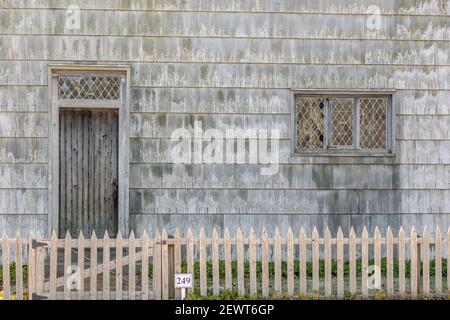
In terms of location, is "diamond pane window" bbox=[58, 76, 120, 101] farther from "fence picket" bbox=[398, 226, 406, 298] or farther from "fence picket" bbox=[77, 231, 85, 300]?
"fence picket" bbox=[398, 226, 406, 298]

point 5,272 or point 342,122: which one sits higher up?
point 342,122

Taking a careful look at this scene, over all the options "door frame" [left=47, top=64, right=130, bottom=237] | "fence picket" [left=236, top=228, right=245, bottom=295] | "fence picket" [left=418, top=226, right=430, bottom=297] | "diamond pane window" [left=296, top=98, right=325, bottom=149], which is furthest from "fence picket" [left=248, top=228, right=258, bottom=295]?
"diamond pane window" [left=296, top=98, right=325, bottom=149]

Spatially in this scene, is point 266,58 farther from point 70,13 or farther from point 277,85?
point 70,13

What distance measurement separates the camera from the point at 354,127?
36.4 ft

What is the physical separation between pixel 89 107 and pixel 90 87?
0.32 metres

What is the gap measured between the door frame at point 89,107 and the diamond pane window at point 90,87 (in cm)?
8

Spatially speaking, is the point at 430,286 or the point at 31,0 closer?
the point at 430,286

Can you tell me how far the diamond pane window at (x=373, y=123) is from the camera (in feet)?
36.4

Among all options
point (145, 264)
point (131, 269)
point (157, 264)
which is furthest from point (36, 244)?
point (157, 264)

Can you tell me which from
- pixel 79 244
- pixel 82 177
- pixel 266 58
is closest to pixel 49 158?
pixel 82 177

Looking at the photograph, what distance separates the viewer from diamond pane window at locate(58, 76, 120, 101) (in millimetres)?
10820

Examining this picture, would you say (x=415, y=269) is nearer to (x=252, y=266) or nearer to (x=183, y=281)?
(x=252, y=266)

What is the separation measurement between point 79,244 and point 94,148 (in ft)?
10.5

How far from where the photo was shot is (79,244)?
8102mm
